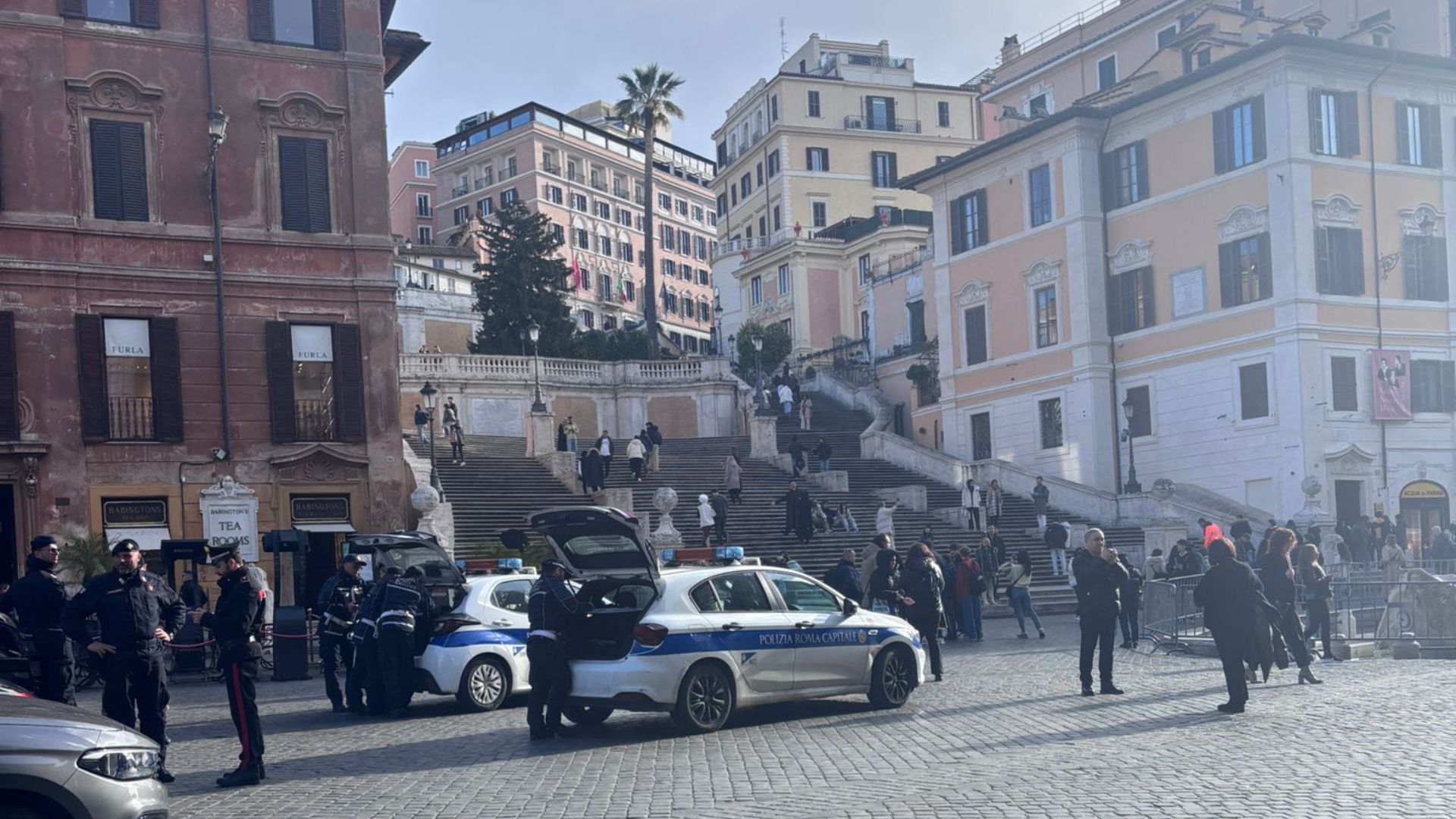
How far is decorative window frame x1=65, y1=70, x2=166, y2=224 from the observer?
27.3 m

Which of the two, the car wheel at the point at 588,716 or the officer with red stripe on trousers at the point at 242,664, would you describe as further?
the car wheel at the point at 588,716

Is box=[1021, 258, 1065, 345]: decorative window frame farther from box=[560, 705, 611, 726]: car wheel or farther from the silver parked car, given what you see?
the silver parked car

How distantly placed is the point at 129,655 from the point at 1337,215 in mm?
34764

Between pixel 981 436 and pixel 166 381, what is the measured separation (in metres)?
27.8

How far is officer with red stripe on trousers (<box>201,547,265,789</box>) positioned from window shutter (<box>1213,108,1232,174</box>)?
33829mm

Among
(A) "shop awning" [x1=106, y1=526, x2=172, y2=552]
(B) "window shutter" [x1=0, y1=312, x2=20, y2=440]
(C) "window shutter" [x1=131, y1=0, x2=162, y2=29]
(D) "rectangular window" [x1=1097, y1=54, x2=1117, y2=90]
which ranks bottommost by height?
(A) "shop awning" [x1=106, y1=526, x2=172, y2=552]

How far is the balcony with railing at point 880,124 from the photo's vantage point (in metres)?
77.0

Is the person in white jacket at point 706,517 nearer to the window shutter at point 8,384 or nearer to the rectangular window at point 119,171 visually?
the rectangular window at point 119,171

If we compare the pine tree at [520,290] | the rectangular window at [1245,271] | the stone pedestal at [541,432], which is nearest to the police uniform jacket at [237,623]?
the stone pedestal at [541,432]

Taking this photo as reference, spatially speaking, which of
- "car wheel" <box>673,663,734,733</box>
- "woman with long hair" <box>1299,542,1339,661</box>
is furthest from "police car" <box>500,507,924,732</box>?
"woman with long hair" <box>1299,542,1339,661</box>

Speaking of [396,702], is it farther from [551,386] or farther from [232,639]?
[551,386]

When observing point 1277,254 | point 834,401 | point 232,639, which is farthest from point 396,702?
point 834,401

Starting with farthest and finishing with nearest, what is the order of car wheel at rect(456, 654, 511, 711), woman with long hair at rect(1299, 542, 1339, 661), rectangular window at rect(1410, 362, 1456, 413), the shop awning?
1. rectangular window at rect(1410, 362, 1456, 413)
2. the shop awning
3. woman with long hair at rect(1299, 542, 1339, 661)
4. car wheel at rect(456, 654, 511, 711)

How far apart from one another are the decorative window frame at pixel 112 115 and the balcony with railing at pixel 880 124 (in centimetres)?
5253
